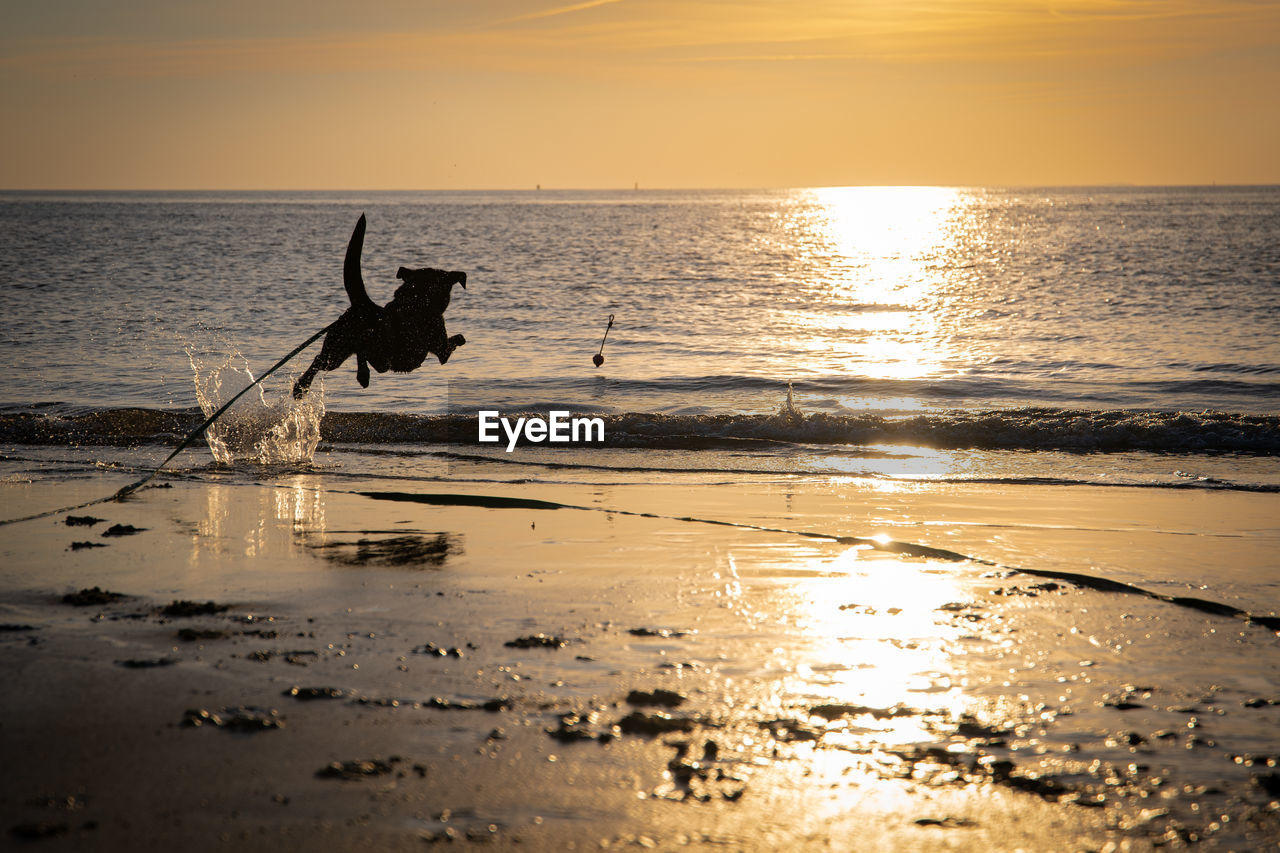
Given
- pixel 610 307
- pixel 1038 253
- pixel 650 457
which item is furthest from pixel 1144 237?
pixel 650 457

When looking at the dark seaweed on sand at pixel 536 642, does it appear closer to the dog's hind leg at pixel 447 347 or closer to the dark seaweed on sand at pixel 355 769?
the dark seaweed on sand at pixel 355 769

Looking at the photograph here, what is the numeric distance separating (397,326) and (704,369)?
17.4 meters

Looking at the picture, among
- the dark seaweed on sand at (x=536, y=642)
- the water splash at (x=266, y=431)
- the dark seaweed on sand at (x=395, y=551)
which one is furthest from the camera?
the water splash at (x=266, y=431)

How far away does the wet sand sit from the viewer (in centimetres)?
404

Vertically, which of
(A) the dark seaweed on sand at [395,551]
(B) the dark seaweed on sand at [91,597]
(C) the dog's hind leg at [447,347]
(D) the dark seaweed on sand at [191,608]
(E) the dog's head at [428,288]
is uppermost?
(E) the dog's head at [428,288]

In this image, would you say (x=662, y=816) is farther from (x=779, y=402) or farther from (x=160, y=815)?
(x=779, y=402)

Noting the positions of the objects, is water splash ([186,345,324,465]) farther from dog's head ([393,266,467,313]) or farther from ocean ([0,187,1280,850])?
dog's head ([393,266,467,313])

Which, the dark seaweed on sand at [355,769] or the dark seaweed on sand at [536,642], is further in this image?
the dark seaweed on sand at [536,642]

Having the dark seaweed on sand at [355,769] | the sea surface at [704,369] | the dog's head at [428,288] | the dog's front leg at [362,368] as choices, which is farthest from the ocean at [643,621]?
the dog's head at [428,288]

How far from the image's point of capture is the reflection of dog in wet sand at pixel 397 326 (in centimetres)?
834

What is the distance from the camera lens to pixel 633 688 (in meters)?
5.30

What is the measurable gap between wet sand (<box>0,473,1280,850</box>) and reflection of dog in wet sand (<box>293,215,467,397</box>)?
1.53 m

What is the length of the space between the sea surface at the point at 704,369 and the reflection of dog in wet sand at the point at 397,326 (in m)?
3.91

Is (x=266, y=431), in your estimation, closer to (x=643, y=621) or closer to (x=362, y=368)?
(x=362, y=368)
